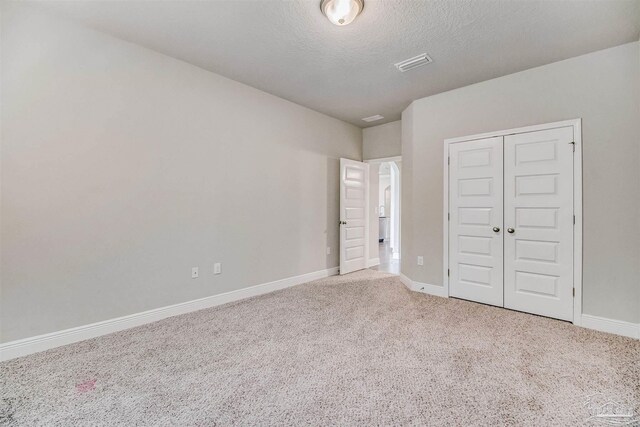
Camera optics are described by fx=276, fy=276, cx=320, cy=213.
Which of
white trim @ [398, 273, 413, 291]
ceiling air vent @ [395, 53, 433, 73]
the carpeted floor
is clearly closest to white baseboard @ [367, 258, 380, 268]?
white trim @ [398, 273, 413, 291]

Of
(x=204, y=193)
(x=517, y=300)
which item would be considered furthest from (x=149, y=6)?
(x=517, y=300)

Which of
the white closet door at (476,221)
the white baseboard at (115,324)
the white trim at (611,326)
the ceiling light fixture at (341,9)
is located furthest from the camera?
the white closet door at (476,221)

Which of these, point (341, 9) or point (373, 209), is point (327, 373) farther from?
point (373, 209)

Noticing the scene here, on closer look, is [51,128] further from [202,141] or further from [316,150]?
[316,150]

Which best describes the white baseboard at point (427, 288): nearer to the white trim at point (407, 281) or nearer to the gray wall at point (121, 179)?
the white trim at point (407, 281)

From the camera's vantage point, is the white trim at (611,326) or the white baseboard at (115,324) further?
the white trim at (611,326)

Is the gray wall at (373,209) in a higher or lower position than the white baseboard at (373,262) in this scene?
higher

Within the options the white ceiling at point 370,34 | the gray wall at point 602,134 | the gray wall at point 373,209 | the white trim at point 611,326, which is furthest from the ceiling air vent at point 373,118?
the white trim at point 611,326

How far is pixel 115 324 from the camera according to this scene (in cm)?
248

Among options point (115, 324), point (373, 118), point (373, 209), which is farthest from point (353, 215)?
point (115, 324)

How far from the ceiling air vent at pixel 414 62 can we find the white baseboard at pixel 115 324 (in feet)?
9.87

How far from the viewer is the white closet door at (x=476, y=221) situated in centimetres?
316

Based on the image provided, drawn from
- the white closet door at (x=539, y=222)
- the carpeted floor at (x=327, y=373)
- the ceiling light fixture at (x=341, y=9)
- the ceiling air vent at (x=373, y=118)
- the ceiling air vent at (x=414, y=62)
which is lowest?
the carpeted floor at (x=327, y=373)

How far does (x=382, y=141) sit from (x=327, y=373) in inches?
160
